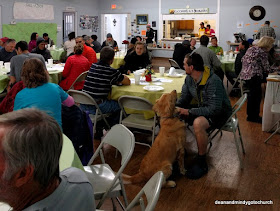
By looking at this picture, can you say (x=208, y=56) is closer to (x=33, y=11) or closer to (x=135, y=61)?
(x=135, y=61)

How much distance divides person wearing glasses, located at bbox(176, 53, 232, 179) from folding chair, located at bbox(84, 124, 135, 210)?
114 cm

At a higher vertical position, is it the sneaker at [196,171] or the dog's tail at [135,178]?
the dog's tail at [135,178]

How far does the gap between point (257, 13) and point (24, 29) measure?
8.45m

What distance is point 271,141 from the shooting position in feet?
14.5

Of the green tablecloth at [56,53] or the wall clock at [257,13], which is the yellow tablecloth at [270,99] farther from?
the wall clock at [257,13]

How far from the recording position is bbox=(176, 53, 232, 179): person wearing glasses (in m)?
3.40

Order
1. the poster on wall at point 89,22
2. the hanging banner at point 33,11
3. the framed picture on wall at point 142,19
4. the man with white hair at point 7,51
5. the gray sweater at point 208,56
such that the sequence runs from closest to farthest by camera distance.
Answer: the gray sweater at point 208,56, the man with white hair at point 7,51, the hanging banner at point 33,11, the poster on wall at point 89,22, the framed picture on wall at point 142,19

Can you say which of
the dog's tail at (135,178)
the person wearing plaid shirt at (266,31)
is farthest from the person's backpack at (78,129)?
→ the person wearing plaid shirt at (266,31)

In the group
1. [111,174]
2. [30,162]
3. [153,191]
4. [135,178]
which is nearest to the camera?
[30,162]

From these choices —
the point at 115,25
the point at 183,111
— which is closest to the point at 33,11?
the point at 115,25

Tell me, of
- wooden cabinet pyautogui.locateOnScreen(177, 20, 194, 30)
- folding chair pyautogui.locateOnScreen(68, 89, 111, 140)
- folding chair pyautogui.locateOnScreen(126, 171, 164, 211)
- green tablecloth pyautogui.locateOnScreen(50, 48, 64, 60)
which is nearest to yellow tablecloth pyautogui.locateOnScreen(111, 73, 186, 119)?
folding chair pyautogui.locateOnScreen(68, 89, 111, 140)

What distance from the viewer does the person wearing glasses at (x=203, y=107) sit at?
3.40 metres

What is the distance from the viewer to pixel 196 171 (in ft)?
11.1

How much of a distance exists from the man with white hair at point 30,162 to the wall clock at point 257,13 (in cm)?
1257
